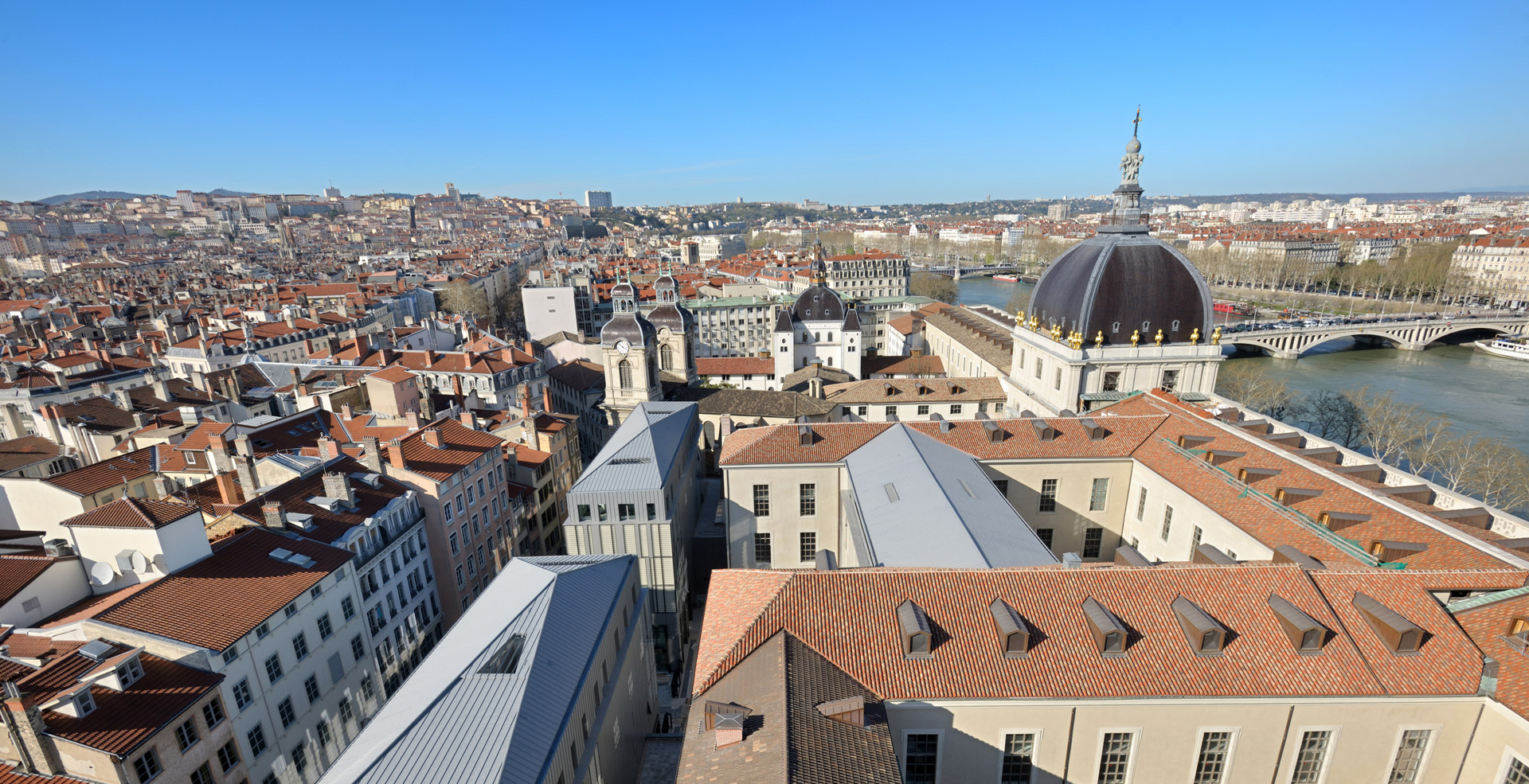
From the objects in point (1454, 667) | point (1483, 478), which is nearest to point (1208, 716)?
point (1454, 667)

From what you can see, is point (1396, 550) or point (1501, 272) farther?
point (1501, 272)

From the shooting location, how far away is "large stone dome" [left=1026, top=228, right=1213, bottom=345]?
3966 centimetres

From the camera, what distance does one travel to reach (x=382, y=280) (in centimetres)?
12962

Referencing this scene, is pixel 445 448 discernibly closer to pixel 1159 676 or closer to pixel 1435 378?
pixel 1159 676

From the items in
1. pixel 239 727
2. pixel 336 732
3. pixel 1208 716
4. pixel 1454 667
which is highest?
pixel 1454 667

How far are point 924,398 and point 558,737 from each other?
39.4 m

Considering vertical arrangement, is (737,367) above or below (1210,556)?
below

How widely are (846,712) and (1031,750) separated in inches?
234

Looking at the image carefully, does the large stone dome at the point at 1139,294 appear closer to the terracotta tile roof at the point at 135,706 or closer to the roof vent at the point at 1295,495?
the roof vent at the point at 1295,495

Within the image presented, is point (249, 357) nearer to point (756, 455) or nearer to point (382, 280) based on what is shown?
point (756, 455)

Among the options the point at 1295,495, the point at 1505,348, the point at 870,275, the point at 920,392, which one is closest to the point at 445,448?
the point at 920,392

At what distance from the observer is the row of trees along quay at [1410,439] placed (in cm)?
4253

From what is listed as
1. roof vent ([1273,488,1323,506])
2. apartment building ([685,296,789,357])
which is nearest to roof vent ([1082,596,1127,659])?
roof vent ([1273,488,1323,506])

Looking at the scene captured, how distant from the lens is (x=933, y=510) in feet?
79.8
